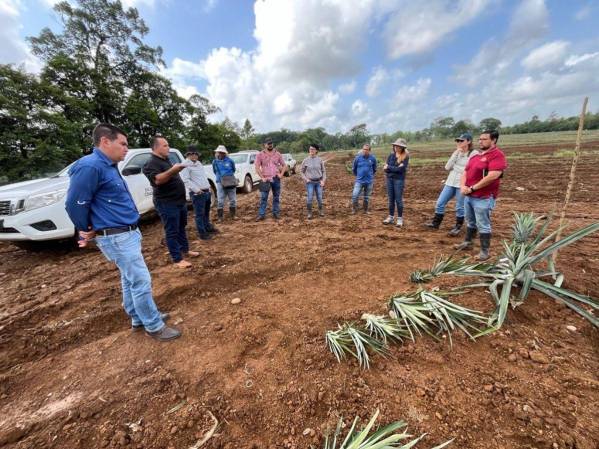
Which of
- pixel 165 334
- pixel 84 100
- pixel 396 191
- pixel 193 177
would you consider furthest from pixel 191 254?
pixel 84 100

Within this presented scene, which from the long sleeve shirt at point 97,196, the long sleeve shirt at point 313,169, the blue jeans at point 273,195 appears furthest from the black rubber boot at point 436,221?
the long sleeve shirt at point 97,196

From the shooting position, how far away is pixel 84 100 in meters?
16.4

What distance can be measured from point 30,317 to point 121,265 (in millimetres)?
1724

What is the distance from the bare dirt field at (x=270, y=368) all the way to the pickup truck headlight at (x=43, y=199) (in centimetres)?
118

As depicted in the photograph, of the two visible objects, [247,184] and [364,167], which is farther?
[247,184]

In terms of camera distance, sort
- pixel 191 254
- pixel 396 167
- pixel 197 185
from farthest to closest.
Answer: pixel 396 167, pixel 197 185, pixel 191 254

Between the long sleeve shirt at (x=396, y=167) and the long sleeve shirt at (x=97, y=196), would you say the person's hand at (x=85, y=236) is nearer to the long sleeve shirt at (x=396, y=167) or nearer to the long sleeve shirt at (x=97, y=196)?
the long sleeve shirt at (x=97, y=196)

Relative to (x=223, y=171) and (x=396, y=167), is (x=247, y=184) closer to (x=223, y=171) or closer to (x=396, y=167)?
(x=223, y=171)

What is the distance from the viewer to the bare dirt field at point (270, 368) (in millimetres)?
1566

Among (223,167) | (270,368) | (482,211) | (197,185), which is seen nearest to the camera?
(270,368)

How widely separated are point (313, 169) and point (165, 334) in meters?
4.52

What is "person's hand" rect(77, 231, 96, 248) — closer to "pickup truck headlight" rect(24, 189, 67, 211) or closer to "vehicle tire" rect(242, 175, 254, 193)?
"pickup truck headlight" rect(24, 189, 67, 211)

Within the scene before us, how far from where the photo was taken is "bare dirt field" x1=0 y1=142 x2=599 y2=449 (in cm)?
157

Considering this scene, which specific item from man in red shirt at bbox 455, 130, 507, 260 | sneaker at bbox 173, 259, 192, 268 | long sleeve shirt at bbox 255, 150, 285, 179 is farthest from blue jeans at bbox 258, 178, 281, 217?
man in red shirt at bbox 455, 130, 507, 260
